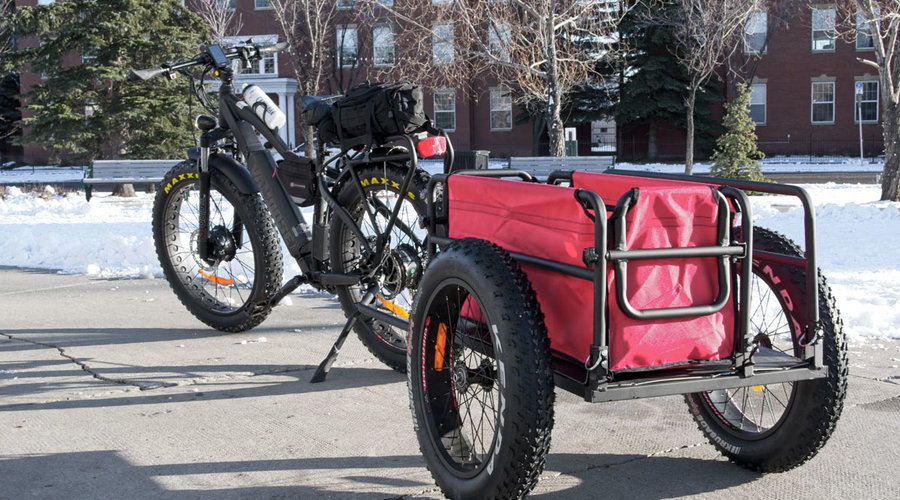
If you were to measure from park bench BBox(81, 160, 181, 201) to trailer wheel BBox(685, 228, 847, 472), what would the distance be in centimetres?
1718

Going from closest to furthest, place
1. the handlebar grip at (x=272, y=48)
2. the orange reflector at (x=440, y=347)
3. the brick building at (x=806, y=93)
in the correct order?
the orange reflector at (x=440, y=347)
the handlebar grip at (x=272, y=48)
the brick building at (x=806, y=93)

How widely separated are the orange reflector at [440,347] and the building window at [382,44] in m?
34.4

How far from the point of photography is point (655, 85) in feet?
118

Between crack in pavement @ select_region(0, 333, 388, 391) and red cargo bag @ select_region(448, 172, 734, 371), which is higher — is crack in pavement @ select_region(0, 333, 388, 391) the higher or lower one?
the lower one

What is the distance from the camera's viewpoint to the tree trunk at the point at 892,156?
54.6ft

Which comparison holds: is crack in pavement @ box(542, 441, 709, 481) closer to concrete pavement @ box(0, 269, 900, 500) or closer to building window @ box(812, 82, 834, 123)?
concrete pavement @ box(0, 269, 900, 500)

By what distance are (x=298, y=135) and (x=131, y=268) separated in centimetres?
3561

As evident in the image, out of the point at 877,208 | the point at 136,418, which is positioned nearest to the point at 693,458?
the point at 136,418

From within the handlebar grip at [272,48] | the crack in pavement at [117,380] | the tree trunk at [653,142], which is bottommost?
the crack in pavement at [117,380]

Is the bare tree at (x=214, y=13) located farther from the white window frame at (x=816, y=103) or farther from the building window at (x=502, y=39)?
the white window frame at (x=816, y=103)

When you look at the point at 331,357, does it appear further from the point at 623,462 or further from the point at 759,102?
the point at 759,102

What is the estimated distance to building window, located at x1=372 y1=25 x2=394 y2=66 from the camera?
3731cm

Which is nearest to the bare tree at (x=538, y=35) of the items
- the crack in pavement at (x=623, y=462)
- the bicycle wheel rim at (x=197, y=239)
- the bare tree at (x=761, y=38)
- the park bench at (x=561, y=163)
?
the park bench at (x=561, y=163)

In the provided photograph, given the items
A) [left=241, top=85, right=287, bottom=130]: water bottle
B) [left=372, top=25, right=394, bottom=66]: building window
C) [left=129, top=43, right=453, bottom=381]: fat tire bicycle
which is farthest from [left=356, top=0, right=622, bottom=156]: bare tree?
[left=372, top=25, right=394, bottom=66]: building window
